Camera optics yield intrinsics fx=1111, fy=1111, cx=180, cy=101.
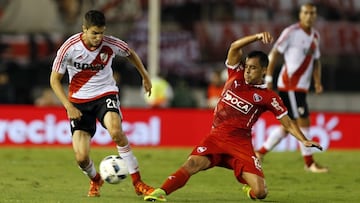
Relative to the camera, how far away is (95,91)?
13602 mm

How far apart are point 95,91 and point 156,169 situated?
16.0ft

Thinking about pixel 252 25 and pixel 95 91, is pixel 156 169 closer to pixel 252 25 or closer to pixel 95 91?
pixel 95 91

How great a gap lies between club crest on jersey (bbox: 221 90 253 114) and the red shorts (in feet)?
1.14

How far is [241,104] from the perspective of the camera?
43.7 ft

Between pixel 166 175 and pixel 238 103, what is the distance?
418 centimetres

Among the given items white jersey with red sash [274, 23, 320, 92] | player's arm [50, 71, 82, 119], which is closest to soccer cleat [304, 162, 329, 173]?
white jersey with red sash [274, 23, 320, 92]

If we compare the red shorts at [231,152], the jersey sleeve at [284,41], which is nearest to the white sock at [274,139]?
the jersey sleeve at [284,41]

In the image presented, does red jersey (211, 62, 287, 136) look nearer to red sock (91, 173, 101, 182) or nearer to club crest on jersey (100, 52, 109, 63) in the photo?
club crest on jersey (100, 52, 109, 63)

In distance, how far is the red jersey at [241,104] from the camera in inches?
523

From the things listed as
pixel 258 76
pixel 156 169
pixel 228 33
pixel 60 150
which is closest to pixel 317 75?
pixel 156 169

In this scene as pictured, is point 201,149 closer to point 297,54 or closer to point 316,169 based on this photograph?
point 316,169

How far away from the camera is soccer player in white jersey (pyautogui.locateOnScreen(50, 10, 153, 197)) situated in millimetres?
13391

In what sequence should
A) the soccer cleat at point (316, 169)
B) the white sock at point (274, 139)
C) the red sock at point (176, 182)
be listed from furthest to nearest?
the white sock at point (274, 139) < the soccer cleat at point (316, 169) < the red sock at point (176, 182)

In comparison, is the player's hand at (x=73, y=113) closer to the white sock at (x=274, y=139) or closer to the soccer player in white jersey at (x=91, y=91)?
the soccer player in white jersey at (x=91, y=91)
